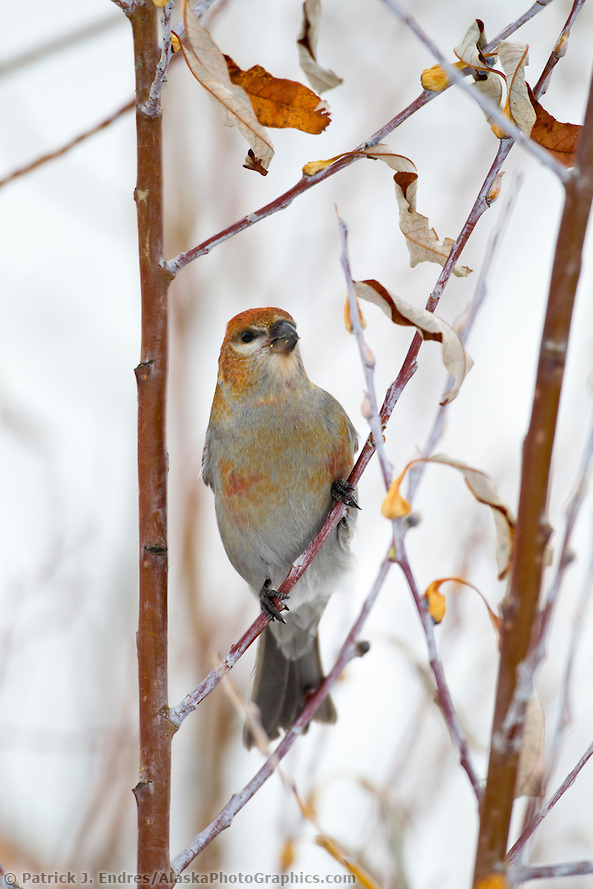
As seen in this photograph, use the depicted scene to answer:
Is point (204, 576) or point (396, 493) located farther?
point (204, 576)

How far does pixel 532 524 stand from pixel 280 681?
293 centimetres

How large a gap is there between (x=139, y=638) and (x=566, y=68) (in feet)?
11.7

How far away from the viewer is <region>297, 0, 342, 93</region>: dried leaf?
1.48m

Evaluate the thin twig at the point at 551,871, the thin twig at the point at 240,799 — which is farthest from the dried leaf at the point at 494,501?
the thin twig at the point at 551,871

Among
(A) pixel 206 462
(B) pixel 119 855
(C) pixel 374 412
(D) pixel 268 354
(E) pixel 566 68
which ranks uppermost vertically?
(E) pixel 566 68

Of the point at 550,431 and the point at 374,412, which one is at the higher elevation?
the point at 374,412

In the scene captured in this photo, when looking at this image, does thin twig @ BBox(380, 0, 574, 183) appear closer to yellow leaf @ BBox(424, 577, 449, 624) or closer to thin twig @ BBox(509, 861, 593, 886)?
yellow leaf @ BBox(424, 577, 449, 624)

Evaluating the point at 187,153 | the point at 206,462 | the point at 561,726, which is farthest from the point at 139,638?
the point at 187,153

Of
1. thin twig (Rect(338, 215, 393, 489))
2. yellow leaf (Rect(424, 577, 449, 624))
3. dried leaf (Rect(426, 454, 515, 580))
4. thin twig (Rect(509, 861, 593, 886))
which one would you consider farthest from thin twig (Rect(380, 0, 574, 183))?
thin twig (Rect(509, 861, 593, 886))

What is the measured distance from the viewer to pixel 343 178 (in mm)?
4938

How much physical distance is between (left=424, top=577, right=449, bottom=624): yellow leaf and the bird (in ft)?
4.46

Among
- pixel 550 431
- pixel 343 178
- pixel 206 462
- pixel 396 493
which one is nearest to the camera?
pixel 550 431

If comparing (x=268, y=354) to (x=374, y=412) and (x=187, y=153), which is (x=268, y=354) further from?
(x=187, y=153)

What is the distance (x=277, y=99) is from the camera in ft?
5.37
